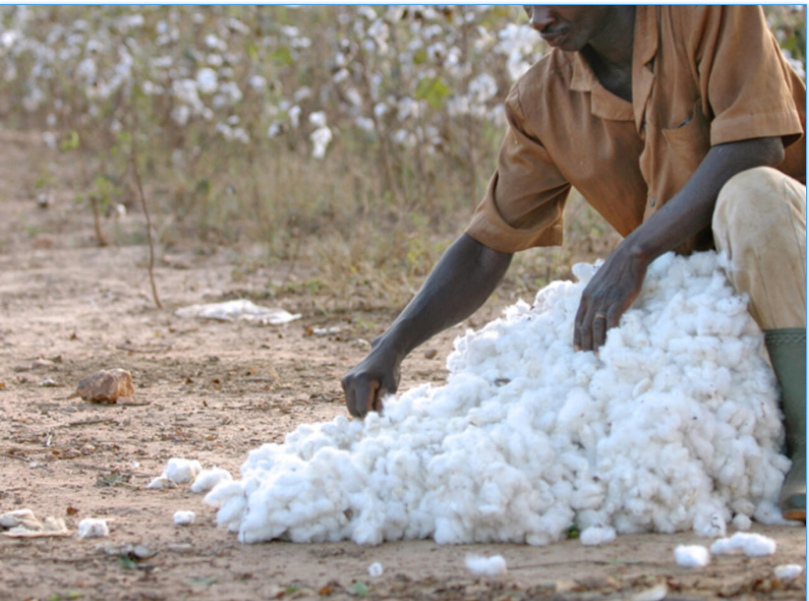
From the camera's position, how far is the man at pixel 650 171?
205cm

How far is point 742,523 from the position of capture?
1.95 meters

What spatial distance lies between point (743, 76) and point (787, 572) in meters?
1.03

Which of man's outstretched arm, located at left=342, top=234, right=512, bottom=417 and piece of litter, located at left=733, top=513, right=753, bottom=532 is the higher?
man's outstretched arm, located at left=342, top=234, right=512, bottom=417

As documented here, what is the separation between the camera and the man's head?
228 cm

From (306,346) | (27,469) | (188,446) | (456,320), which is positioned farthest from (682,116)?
(306,346)

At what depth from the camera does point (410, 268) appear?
197 inches

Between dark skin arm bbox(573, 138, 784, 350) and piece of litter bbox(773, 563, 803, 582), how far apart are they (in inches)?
23.8

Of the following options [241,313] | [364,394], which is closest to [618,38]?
[364,394]

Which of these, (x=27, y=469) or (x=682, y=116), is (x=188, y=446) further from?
(x=682, y=116)

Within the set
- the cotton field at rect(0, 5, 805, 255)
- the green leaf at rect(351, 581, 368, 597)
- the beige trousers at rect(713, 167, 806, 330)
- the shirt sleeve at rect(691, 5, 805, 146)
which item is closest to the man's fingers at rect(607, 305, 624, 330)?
the beige trousers at rect(713, 167, 806, 330)

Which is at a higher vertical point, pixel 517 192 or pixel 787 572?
pixel 517 192

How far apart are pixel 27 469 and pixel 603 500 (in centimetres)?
148

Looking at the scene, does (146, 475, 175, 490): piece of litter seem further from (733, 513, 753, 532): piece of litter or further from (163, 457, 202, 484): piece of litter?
(733, 513, 753, 532): piece of litter

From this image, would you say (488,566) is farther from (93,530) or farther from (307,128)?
(307,128)
